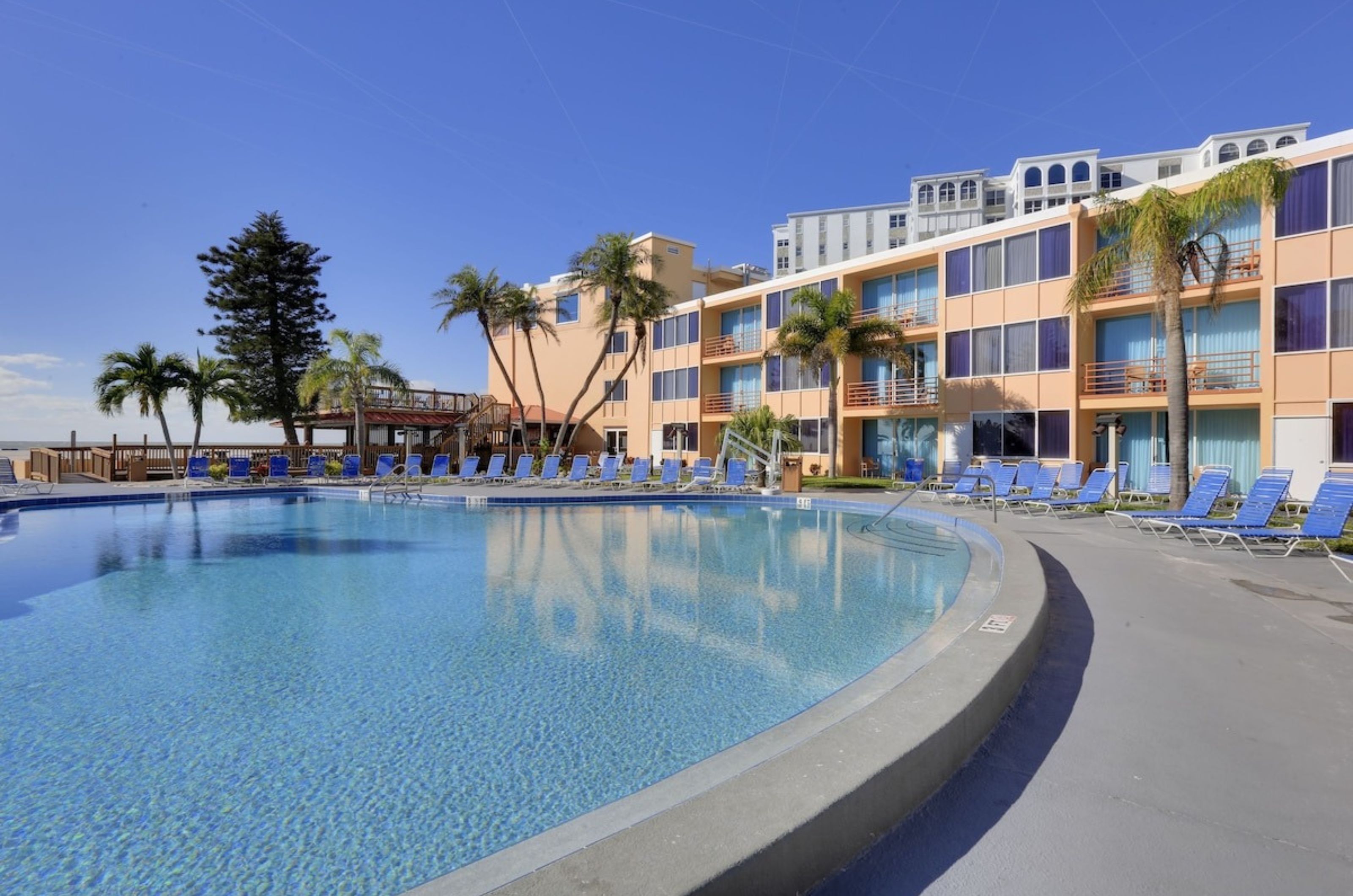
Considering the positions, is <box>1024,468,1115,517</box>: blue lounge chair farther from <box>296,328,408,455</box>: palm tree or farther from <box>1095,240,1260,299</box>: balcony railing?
<box>296,328,408,455</box>: palm tree

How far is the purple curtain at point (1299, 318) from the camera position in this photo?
14570 millimetres

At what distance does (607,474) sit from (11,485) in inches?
652

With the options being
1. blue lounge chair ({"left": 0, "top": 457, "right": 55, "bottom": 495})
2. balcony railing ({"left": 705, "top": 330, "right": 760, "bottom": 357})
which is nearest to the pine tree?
blue lounge chair ({"left": 0, "top": 457, "right": 55, "bottom": 495})

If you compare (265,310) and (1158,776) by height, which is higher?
(265,310)

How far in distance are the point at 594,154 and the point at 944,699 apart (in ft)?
78.3

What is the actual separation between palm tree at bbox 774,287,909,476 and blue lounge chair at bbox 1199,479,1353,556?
12.2 metres

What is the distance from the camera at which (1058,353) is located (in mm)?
18859

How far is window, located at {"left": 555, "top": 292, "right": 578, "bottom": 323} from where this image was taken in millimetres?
36094

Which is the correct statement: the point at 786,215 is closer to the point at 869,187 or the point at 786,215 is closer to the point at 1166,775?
the point at 869,187

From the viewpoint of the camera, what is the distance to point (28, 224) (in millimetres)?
20125

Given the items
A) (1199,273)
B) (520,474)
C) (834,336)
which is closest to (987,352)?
(834,336)

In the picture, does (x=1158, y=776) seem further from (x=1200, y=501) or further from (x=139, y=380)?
(x=139, y=380)

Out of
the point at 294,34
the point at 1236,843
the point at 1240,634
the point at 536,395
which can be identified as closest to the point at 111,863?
the point at 1236,843

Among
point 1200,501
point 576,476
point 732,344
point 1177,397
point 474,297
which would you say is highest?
point 474,297
